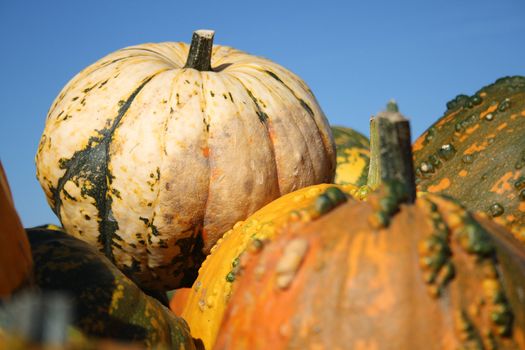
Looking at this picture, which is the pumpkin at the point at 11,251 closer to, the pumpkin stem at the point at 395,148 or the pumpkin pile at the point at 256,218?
the pumpkin pile at the point at 256,218

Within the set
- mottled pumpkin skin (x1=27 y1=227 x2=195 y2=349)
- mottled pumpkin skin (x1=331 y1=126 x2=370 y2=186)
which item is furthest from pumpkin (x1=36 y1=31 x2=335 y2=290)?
mottled pumpkin skin (x1=331 y1=126 x2=370 y2=186)

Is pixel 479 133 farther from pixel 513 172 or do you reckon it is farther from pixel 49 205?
pixel 49 205

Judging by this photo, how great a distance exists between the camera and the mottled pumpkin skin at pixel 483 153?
3.02 meters

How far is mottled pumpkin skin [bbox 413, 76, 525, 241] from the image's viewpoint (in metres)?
3.02

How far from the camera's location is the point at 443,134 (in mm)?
3594

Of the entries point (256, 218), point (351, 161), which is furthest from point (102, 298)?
point (351, 161)

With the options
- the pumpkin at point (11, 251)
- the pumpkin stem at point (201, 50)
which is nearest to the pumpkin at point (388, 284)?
the pumpkin at point (11, 251)

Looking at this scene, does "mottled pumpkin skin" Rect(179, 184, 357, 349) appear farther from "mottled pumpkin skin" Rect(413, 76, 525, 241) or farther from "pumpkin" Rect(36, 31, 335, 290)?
"mottled pumpkin skin" Rect(413, 76, 525, 241)

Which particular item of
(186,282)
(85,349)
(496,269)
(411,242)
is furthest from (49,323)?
(186,282)

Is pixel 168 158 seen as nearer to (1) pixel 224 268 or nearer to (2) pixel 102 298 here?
(1) pixel 224 268

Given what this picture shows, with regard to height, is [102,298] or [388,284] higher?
[388,284]

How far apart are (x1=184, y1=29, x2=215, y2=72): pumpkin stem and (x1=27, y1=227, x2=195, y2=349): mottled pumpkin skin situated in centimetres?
124

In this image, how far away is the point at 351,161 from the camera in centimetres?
558

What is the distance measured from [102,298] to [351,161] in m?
3.59
